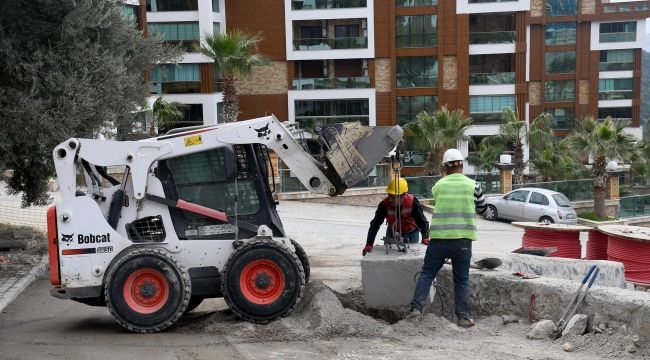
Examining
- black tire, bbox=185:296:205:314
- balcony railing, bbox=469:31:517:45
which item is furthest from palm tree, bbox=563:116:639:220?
black tire, bbox=185:296:205:314

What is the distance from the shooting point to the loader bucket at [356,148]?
9.18 m

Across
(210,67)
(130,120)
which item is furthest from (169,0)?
(130,120)

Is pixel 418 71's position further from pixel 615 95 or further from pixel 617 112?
pixel 617 112

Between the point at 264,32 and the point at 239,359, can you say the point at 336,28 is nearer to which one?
the point at 264,32

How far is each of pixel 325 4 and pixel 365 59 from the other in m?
3.99

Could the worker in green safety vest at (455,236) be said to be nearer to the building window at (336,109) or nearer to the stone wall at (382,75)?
the building window at (336,109)

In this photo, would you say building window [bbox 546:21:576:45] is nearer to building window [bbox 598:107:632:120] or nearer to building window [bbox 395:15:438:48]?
building window [bbox 598:107:632:120]

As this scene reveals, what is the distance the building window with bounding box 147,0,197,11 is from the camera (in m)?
43.9

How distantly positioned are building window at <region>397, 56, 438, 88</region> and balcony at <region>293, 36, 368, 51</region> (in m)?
2.46

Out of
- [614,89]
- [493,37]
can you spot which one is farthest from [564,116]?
[493,37]

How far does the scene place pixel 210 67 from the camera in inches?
1748

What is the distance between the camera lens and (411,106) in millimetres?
46594

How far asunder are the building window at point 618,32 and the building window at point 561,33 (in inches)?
90.8

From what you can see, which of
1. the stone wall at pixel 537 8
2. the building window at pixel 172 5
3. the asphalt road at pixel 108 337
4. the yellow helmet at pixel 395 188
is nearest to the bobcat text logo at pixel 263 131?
the yellow helmet at pixel 395 188
